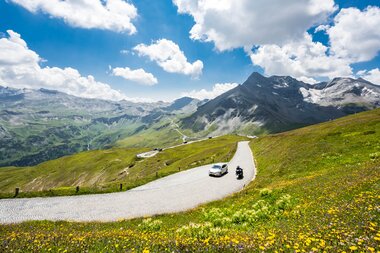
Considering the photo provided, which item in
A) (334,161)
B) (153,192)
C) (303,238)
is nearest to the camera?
(303,238)

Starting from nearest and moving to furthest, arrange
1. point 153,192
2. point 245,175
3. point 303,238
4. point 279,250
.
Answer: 1. point 279,250
2. point 303,238
3. point 153,192
4. point 245,175

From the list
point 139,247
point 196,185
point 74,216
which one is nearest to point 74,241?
point 139,247

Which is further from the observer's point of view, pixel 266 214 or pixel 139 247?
pixel 266 214

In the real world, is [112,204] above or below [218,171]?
above

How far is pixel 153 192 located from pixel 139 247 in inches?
1164

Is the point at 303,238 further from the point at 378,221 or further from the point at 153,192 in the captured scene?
the point at 153,192

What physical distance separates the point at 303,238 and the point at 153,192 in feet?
103

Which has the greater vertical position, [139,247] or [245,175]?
[139,247]

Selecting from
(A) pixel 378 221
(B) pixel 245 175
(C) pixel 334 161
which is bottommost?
(B) pixel 245 175

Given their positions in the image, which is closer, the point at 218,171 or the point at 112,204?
the point at 112,204

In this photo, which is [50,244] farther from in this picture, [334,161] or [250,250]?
[334,161]

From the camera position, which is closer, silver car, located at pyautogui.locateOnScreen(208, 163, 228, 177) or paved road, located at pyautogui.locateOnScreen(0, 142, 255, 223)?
paved road, located at pyautogui.locateOnScreen(0, 142, 255, 223)

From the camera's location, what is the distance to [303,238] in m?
7.37

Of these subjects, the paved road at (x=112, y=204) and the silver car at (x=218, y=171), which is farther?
the silver car at (x=218, y=171)
